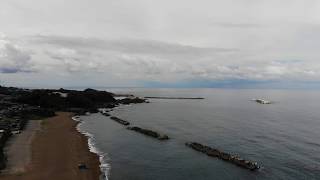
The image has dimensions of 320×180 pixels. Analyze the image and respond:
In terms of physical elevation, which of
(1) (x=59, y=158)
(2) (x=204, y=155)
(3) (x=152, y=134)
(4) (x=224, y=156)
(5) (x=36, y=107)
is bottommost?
(1) (x=59, y=158)

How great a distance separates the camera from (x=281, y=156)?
186 feet

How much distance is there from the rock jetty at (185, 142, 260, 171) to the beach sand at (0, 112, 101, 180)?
18.8m

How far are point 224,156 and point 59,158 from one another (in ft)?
87.1

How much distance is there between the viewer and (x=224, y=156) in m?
55.0

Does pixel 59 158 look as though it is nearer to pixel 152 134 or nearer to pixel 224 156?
pixel 224 156

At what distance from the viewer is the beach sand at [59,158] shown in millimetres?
43906

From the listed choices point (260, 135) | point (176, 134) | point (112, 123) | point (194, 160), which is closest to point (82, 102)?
point (112, 123)

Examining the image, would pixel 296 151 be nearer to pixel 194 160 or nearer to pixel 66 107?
pixel 194 160

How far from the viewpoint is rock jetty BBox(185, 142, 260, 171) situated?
49.7 metres

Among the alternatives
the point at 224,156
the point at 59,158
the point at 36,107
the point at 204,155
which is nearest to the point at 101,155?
the point at 59,158

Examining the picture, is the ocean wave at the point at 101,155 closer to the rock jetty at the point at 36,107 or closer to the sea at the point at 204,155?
the sea at the point at 204,155

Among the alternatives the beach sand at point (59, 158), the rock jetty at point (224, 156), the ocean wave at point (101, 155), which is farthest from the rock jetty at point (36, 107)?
the rock jetty at point (224, 156)

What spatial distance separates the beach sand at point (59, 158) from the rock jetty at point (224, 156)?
740 inches

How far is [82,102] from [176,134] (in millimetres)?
71417
